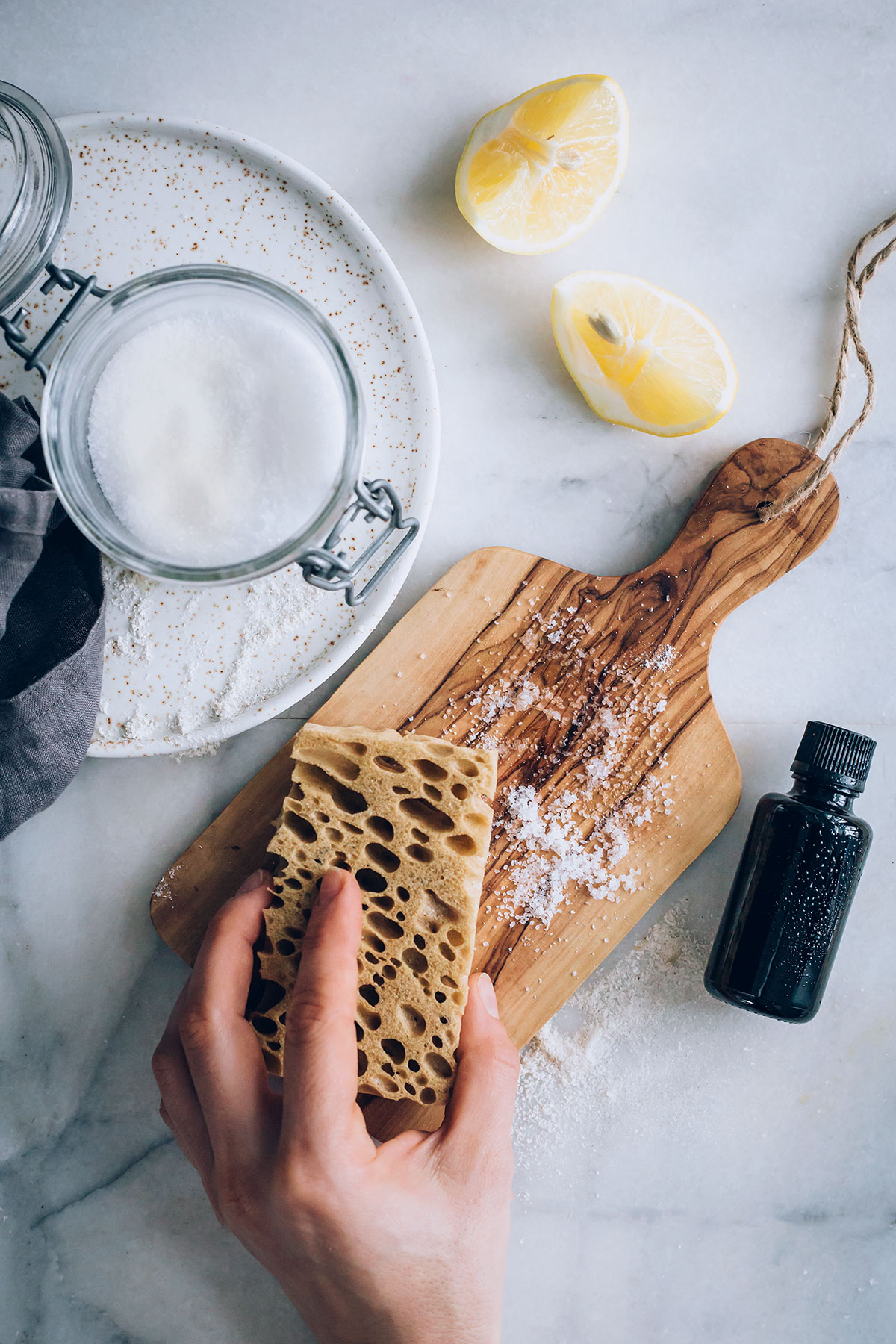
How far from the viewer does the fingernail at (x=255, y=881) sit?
3.46 ft

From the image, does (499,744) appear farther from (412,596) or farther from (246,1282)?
(246,1282)

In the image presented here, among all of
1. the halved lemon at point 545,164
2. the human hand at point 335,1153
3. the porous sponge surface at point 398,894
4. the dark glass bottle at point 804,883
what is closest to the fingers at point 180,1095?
the human hand at point 335,1153

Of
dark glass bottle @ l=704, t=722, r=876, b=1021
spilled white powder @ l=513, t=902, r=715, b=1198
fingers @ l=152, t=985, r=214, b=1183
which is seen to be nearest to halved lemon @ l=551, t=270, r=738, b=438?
dark glass bottle @ l=704, t=722, r=876, b=1021

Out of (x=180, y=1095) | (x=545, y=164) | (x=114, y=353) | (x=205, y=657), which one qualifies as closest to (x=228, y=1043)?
(x=180, y=1095)

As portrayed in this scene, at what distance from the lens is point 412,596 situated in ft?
3.89

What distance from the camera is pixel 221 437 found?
2.96ft

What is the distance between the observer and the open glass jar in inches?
35.2

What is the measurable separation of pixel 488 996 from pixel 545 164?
1.07 meters

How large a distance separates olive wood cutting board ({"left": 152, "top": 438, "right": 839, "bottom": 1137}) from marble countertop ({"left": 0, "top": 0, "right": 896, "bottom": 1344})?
69mm

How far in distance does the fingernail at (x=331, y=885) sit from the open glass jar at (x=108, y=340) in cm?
32

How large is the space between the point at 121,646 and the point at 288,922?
42cm

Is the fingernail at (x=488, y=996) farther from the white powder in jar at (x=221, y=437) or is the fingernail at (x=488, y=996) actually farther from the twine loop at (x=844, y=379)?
the twine loop at (x=844, y=379)

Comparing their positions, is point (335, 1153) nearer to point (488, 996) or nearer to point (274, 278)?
point (488, 996)

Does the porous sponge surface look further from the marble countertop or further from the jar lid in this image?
the jar lid
